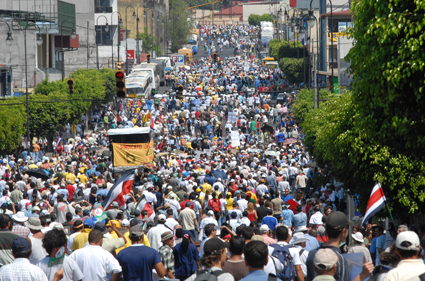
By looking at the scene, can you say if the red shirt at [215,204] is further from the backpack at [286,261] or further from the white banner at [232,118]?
the white banner at [232,118]

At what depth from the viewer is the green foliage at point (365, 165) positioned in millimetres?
14047

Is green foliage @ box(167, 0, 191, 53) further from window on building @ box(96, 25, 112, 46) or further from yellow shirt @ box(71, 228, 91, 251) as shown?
yellow shirt @ box(71, 228, 91, 251)

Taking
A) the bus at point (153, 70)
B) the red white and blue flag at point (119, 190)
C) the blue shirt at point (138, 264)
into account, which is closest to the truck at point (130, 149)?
the red white and blue flag at point (119, 190)

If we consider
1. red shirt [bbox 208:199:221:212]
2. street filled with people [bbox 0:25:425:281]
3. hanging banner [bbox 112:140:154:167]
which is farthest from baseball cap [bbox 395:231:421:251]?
hanging banner [bbox 112:140:154:167]

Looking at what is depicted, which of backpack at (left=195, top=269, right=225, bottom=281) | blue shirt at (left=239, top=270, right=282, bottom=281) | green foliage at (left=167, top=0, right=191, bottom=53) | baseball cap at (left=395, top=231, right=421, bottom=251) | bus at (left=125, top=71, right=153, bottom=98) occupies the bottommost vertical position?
backpack at (left=195, top=269, right=225, bottom=281)

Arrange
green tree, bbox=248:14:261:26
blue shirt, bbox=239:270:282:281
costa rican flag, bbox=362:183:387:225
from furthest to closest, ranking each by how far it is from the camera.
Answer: green tree, bbox=248:14:261:26 → costa rican flag, bbox=362:183:387:225 → blue shirt, bbox=239:270:282:281

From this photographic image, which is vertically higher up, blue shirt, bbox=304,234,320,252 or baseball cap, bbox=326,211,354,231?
baseball cap, bbox=326,211,354,231

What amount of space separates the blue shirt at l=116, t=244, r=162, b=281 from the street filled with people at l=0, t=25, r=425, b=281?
0.04 ft

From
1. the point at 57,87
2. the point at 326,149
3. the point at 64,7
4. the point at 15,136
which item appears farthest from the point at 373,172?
the point at 64,7

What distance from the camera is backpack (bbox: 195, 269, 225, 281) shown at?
21.3 ft

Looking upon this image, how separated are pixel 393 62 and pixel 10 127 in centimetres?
2737

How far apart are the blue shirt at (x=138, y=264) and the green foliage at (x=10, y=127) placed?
85.1 ft

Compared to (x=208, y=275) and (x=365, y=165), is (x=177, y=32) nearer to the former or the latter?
(x=365, y=165)

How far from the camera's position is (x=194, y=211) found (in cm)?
1544
